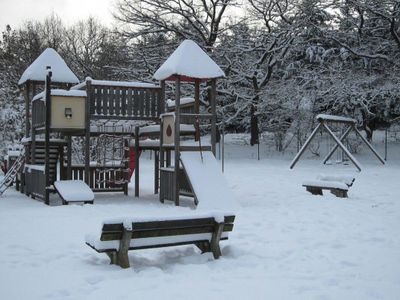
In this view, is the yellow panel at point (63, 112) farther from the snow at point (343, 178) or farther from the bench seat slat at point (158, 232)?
the bench seat slat at point (158, 232)

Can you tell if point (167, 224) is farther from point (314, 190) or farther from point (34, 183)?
point (34, 183)

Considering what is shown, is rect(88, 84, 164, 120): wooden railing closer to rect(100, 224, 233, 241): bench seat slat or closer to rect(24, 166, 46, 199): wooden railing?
rect(24, 166, 46, 199): wooden railing

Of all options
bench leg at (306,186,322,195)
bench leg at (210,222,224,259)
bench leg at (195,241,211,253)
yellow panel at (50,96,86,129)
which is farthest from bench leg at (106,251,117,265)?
bench leg at (306,186,322,195)

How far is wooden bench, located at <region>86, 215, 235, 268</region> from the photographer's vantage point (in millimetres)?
6281

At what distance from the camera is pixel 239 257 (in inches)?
283

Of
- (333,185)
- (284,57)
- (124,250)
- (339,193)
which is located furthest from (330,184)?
(284,57)

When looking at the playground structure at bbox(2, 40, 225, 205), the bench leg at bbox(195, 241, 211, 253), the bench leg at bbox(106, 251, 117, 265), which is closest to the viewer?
the bench leg at bbox(106, 251, 117, 265)

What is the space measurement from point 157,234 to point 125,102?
27.2 ft

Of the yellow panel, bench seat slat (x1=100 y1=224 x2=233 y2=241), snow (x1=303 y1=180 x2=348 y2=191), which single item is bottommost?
snow (x1=303 y1=180 x2=348 y2=191)

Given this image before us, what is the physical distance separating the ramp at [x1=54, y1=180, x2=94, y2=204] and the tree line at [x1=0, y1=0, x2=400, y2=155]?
1539cm

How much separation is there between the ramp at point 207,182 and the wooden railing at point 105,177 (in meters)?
2.64

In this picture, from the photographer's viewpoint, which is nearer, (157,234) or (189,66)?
(157,234)

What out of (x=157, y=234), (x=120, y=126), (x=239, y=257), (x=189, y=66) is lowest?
(x=239, y=257)

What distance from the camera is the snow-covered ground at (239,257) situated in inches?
219
